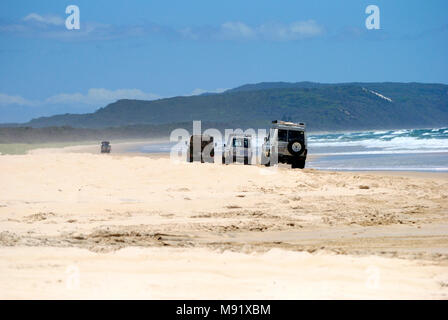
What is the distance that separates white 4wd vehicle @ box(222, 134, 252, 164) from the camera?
27250 mm

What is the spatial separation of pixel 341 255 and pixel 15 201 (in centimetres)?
711

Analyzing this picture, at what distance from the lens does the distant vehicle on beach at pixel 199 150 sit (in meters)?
28.9

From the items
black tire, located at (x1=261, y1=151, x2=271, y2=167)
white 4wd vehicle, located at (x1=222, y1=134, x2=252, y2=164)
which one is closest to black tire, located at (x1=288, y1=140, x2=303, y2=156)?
black tire, located at (x1=261, y1=151, x2=271, y2=167)

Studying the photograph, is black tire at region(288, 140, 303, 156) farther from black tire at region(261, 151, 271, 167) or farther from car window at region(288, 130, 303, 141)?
black tire at region(261, 151, 271, 167)

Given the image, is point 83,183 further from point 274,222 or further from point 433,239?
point 433,239

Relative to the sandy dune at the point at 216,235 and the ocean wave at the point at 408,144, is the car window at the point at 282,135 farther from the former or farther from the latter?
the ocean wave at the point at 408,144

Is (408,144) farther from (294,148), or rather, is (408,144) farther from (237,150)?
(237,150)

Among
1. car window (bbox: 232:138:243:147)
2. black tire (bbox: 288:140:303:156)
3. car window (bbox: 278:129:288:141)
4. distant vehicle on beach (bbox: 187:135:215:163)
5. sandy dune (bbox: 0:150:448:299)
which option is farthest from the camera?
distant vehicle on beach (bbox: 187:135:215:163)

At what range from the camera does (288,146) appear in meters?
26.8

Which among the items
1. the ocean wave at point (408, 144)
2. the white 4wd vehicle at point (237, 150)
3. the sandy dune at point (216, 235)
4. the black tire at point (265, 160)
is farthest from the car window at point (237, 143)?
the ocean wave at point (408, 144)

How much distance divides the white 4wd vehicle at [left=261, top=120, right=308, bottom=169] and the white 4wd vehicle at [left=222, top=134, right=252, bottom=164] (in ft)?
2.88

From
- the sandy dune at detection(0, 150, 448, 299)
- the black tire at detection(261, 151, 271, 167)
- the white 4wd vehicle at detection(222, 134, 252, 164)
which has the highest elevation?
the white 4wd vehicle at detection(222, 134, 252, 164)

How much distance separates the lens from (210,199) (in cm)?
1473
